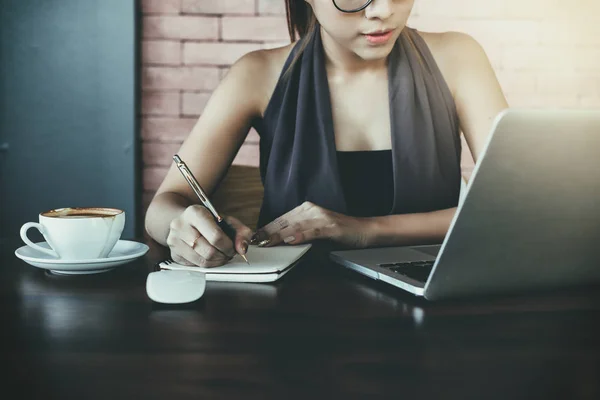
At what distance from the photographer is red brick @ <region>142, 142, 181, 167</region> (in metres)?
2.01

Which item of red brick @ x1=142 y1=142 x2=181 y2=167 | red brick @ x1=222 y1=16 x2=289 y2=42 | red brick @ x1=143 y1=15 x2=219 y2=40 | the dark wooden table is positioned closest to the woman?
red brick @ x1=222 y1=16 x2=289 y2=42

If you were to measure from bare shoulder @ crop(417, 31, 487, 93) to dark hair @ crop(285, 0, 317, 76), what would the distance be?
0.30 meters

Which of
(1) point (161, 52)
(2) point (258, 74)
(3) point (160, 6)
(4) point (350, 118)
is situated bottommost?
(4) point (350, 118)

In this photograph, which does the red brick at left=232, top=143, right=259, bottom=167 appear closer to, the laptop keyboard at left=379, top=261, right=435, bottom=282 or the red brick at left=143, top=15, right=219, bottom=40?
the red brick at left=143, top=15, right=219, bottom=40

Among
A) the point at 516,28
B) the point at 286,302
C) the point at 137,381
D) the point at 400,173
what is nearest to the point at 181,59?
the point at 400,173

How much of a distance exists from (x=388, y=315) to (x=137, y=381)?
0.26 metres

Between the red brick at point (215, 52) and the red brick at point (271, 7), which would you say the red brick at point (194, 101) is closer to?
the red brick at point (215, 52)

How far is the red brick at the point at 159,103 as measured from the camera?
6.52 feet

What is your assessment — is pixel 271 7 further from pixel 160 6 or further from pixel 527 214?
pixel 527 214

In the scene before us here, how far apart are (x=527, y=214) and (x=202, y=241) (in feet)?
1.28

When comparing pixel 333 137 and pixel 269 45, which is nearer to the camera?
pixel 333 137

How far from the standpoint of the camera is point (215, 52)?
1.96 m

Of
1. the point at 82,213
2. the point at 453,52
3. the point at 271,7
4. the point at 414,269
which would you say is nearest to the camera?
the point at 414,269

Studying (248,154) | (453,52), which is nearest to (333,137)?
(453,52)
